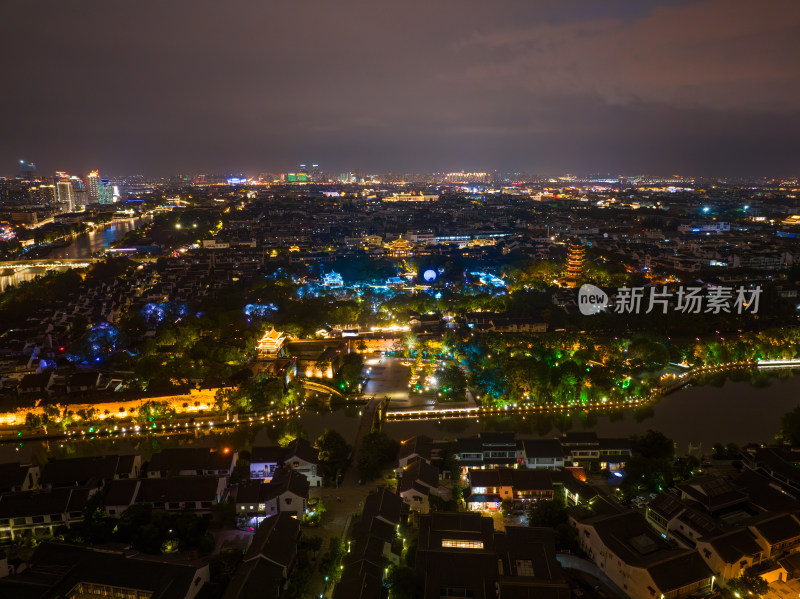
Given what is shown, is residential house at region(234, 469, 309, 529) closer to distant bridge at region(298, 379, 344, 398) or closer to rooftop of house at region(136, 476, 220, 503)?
rooftop of house at region(136, 476, 220, 503)

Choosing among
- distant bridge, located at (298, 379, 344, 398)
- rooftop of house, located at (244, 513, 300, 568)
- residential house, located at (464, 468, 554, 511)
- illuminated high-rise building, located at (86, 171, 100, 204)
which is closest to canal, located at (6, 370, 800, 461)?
distant bridge, located at (298, 379, 344, 398)

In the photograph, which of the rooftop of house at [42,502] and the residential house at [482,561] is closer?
the residential house at [482,561]

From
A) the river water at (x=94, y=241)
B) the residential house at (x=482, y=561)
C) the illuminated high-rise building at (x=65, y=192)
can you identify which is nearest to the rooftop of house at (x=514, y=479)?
the residential house at (x=482, y=561)

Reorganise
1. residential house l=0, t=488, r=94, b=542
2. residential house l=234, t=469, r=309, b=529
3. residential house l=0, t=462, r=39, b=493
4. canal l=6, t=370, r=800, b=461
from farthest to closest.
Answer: canal l=6, t=370, r=800, b=461, residential house l=0, t=462, r=39, b=493, residential house l=234, t=469, r=309, b=529, residential house l=0, t=488, r=94, b=542

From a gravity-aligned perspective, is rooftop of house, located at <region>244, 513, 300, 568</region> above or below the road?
above

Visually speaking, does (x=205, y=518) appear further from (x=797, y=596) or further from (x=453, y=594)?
(x=797, y=596)

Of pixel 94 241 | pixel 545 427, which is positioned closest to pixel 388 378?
pixel 545 427

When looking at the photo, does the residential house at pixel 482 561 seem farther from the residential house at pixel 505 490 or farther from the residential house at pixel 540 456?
the residential house at pixel 540 456

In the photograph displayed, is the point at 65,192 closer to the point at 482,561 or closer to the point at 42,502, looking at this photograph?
the point at 42,502

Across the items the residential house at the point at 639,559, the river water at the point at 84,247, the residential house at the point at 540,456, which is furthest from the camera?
the river water at the point at 84,247

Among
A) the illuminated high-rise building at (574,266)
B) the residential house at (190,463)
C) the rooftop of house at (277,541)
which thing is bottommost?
the residential house at (190,463)
